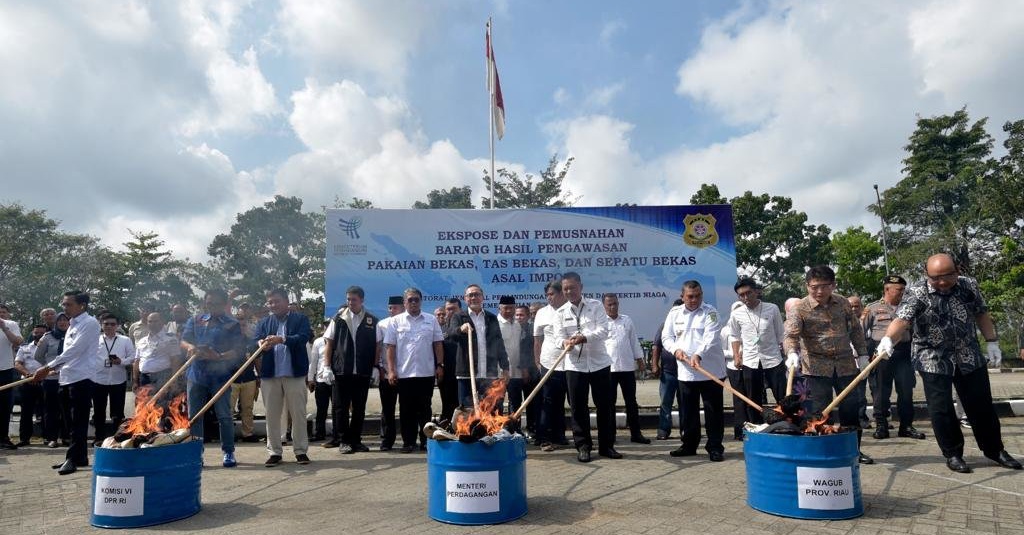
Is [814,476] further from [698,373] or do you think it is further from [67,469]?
[67,469]

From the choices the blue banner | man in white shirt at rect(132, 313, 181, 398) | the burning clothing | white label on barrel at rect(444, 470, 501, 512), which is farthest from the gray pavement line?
man in white shirt at rect(132, 313, 181, 398)

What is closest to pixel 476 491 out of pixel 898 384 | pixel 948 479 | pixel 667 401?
pixel 948 479

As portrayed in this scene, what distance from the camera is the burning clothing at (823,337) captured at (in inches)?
213

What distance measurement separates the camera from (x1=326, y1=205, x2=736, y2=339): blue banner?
1013 cm

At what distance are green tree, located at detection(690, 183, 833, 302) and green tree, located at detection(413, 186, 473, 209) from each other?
13529mm

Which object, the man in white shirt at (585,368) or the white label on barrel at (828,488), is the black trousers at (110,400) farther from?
the white label on barrel at (828,488)

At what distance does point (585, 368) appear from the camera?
6059 millimetres

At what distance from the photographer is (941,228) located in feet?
125

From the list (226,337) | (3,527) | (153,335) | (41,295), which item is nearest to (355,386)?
(226,337)

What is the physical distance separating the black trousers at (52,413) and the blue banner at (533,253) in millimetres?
4023

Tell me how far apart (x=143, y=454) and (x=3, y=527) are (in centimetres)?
129

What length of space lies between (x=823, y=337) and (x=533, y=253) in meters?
5.48

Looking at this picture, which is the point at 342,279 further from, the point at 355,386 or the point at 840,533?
the point at 840,533

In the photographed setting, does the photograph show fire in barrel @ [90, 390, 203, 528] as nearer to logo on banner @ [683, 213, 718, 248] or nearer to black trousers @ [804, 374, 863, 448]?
black trousers @ [804, 374, 863, 448]
